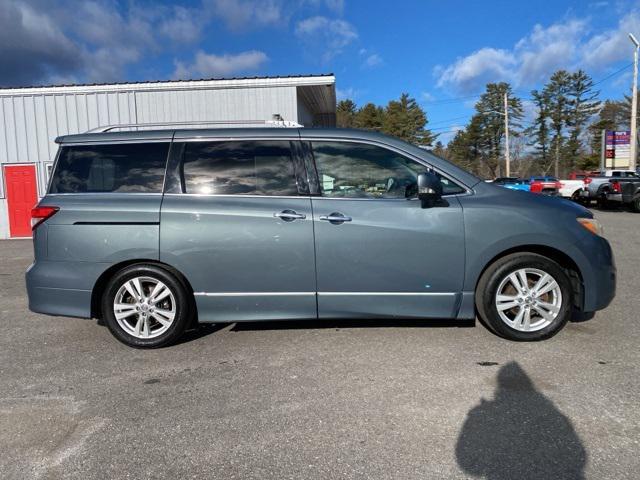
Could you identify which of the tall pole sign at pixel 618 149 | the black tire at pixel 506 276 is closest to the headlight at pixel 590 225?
Answer: the black tire at pixel 506 276

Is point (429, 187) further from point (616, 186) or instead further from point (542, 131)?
point (542, 131)

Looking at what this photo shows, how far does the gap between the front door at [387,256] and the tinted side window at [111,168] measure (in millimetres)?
1471

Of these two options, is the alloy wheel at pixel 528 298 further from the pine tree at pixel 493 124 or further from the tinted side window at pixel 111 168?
the pine tree at pixel 493 124

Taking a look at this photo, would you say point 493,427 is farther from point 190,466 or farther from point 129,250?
point 129,250

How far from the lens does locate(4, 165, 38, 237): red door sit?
45.2ft

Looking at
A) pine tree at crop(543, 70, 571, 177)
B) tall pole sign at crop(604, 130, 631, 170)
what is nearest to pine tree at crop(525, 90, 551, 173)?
pine tree at crop(543, 70, 571, 177)

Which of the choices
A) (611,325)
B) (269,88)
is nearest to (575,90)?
A: (269,88)

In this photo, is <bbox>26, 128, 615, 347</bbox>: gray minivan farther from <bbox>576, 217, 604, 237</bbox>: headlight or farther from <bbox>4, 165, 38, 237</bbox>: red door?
<bbox>4, 165, 38, 237</bbox>: red door

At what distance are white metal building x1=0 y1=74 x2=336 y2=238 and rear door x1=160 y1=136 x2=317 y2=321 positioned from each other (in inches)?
357

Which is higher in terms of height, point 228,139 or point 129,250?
point 228,139

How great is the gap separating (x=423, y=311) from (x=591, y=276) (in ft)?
4.75

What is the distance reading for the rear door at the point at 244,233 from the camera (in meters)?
4.03

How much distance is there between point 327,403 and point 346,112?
6692 centimetres

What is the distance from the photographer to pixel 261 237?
4023mm
